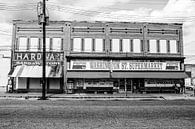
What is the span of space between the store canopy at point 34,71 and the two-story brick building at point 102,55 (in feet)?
0.46

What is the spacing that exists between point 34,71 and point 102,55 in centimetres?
1047

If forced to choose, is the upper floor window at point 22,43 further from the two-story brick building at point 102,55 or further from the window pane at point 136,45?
the window pane at point 136,45

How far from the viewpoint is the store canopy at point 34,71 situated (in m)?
31.3

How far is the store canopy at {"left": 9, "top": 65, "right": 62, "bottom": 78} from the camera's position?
3132 centimetres

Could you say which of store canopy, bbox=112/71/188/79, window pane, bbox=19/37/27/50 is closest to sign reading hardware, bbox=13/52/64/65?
window pane, bbox=19/37/27/50

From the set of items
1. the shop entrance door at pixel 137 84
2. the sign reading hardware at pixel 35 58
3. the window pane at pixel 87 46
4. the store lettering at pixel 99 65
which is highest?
the window pane at pixel 87 46

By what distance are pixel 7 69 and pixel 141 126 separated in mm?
33331

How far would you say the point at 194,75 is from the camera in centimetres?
5278

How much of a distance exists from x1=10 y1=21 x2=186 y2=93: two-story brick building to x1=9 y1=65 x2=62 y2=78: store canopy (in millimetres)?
140

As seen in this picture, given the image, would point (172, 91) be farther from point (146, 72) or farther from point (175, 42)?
point (175, 42)

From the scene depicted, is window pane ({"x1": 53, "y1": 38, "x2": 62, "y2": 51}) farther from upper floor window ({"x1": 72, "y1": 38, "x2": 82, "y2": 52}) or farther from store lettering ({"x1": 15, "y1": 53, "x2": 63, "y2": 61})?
upper floor window ({"x1": 72, "y1": 38, "x2": 82, "y2": 52})

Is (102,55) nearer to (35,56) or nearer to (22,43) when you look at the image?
(35,56)

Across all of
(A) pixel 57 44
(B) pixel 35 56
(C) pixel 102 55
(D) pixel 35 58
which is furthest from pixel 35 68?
(C) pixel 102 55

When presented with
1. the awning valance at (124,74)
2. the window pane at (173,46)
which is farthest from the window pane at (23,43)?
the window pane at (173,46)
